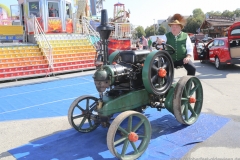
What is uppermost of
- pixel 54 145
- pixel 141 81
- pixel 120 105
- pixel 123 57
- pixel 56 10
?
pixel 56 10

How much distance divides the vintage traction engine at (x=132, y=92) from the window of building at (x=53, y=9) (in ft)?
39.0

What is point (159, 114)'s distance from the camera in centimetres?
470

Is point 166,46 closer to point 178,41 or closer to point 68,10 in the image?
point 178,41

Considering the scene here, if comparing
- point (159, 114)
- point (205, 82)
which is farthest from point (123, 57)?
point (205, 82)

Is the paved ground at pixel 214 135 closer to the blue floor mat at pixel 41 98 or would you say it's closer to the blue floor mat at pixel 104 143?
the blue floor mat at pixel 104 143

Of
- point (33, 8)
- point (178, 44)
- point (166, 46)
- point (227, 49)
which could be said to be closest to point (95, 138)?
point (166, 46)

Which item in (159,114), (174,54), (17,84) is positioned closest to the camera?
(174,54)

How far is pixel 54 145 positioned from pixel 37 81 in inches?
248

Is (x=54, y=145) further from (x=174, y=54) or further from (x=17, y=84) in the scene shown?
(x=17, y=84)

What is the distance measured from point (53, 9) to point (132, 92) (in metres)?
12.9

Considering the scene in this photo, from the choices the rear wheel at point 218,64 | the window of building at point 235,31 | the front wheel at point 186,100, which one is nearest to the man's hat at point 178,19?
the front wheel at point 186,100

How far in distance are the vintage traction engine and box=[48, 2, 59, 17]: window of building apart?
1188 cm

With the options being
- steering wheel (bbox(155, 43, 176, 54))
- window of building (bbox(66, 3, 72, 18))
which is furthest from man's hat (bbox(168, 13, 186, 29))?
window of building (bbox(66, 3, 72, 18))

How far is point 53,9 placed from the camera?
14758mm
